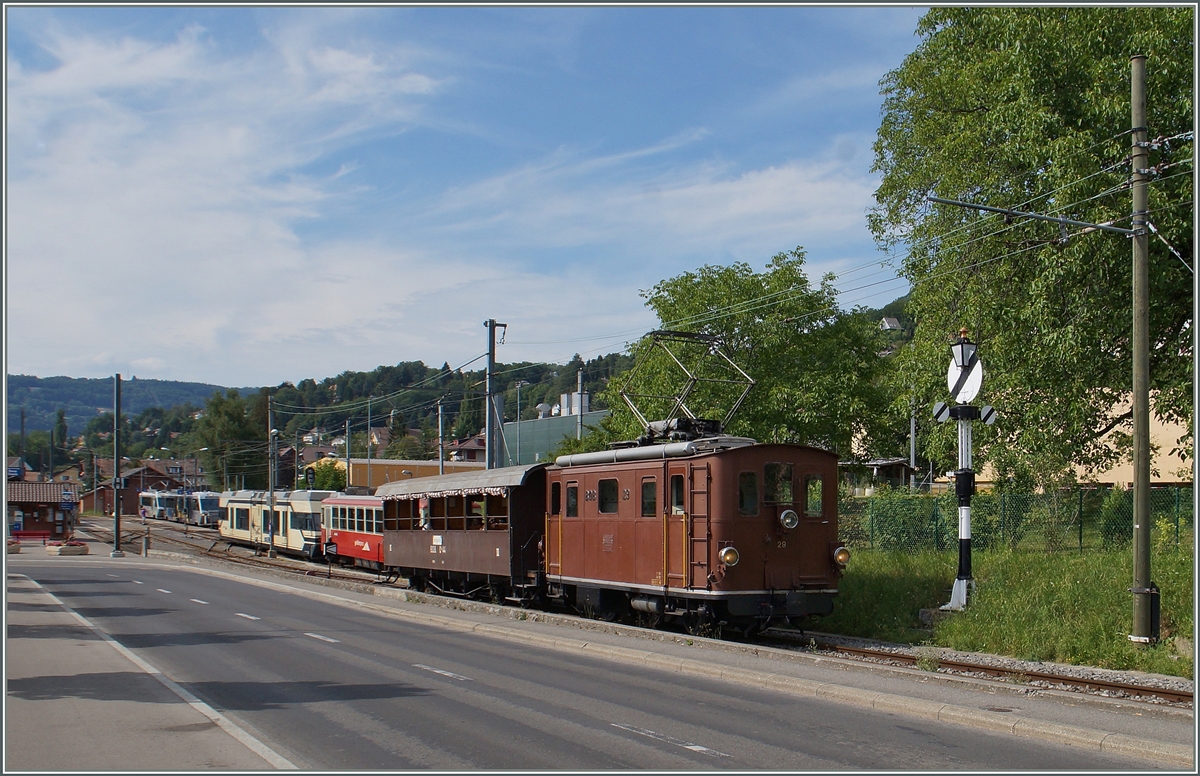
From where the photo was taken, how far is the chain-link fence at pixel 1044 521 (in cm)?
2030

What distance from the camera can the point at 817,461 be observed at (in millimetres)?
17984

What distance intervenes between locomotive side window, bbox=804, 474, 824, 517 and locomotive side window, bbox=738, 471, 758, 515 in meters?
1.04

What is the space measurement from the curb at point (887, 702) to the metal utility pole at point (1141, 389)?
14.9 feet

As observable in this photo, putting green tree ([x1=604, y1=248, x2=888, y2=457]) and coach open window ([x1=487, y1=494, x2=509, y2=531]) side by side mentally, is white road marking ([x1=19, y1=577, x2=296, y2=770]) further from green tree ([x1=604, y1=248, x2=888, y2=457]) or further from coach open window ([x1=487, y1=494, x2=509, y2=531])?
green tree ([x1=604, y1=248, x2=888, y2=457])

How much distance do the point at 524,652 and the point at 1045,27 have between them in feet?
52.1

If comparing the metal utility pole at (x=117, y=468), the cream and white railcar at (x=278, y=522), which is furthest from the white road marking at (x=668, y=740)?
the metal utility pole at (x=117, y=468)

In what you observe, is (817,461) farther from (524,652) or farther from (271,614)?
(271,614)

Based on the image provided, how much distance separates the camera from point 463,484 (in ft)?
84.6

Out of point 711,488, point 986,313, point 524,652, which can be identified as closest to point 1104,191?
point 986,313

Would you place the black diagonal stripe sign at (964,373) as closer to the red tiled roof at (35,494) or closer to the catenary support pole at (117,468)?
the catenary support pole at (117,468)

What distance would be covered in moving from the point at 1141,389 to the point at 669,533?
7327mm

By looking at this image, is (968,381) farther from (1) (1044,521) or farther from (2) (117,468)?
(2) (117,468)

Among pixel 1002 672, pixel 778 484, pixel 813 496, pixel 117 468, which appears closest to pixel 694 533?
pixel 778 484

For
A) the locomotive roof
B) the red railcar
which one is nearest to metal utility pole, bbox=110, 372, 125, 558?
the red railcar
